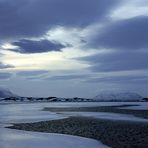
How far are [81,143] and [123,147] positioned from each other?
9.67 ft

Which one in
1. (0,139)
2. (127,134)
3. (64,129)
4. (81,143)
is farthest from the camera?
(64,129)

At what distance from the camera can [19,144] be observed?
75.6ft

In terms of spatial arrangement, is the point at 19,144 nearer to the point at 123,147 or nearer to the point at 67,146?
the point at 67,146

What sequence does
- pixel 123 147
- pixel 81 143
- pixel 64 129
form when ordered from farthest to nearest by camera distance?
pixel 64 129 < pixel 81 143 < pixel 123 147

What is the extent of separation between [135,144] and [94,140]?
137 inches

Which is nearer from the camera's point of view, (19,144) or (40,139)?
(19,144)

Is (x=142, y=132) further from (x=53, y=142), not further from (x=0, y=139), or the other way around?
(x=0, y=139)

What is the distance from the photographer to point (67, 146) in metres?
22.4

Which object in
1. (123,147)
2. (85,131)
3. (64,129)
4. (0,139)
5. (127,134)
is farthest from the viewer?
(64,129)

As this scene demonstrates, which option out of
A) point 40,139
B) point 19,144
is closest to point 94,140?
point 40,139

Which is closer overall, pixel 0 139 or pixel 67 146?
pixel 67 146

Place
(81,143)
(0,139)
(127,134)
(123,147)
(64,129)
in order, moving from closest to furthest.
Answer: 1. (123,147)
2. (81,143)
3. (0,139)
4. (127,134)
5. (64,129)

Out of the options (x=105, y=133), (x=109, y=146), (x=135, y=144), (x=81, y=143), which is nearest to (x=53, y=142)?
(x=81, y=143)

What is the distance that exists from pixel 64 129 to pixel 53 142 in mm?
10064
